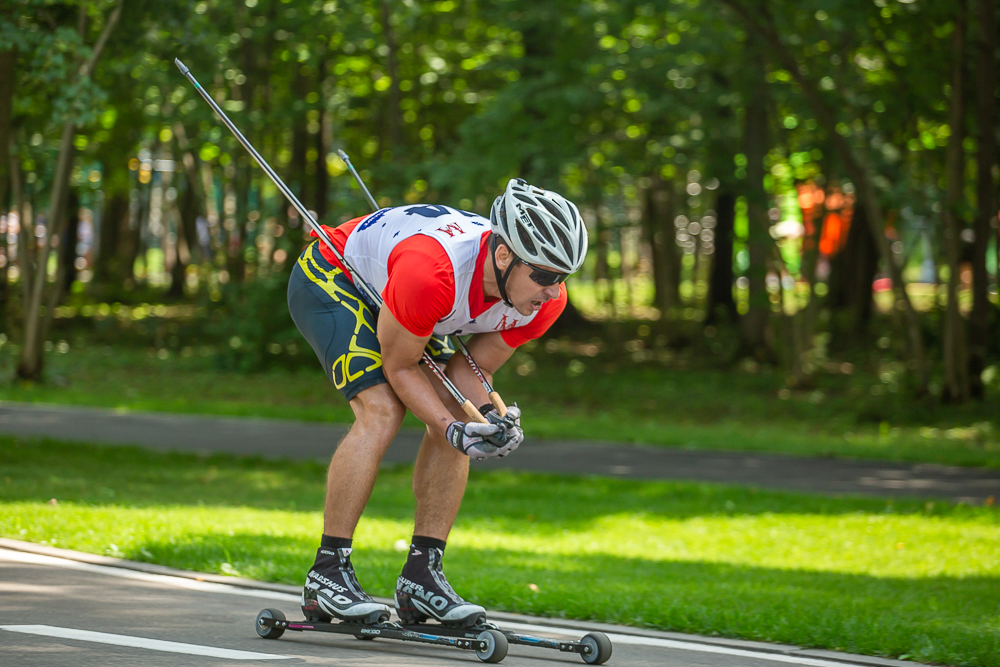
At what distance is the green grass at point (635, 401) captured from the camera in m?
13.2

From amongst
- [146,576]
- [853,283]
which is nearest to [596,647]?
[146,576]

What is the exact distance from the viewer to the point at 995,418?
14672 millimetres

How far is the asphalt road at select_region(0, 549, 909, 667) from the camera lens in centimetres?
418

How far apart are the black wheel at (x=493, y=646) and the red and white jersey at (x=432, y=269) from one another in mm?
1083

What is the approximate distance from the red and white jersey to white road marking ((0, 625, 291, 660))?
1.30 meters

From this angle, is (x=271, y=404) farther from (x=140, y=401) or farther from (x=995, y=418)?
(x=995, y=418)

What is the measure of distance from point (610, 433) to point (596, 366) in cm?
726

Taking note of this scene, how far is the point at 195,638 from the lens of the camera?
4484mm

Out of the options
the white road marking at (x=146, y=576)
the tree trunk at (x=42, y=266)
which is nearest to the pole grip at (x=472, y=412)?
the white road marking at (x=146, y=576)

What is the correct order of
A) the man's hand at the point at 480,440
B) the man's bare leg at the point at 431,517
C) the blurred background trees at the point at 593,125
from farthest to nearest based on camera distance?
the blurred background trees at the point at 593,125
the man's bare leg at the point at 431,517
the man's hand at the point at 480,440

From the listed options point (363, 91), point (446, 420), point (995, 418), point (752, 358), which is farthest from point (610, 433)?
point (363, 91)

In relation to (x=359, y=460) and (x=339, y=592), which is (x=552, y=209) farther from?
(x=339, y=592)

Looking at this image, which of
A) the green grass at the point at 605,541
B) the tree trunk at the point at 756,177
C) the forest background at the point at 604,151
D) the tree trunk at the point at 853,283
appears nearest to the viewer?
the green grass at the point at 605,541

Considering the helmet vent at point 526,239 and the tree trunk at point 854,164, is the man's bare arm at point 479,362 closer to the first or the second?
the helmet vent at point 526,239
